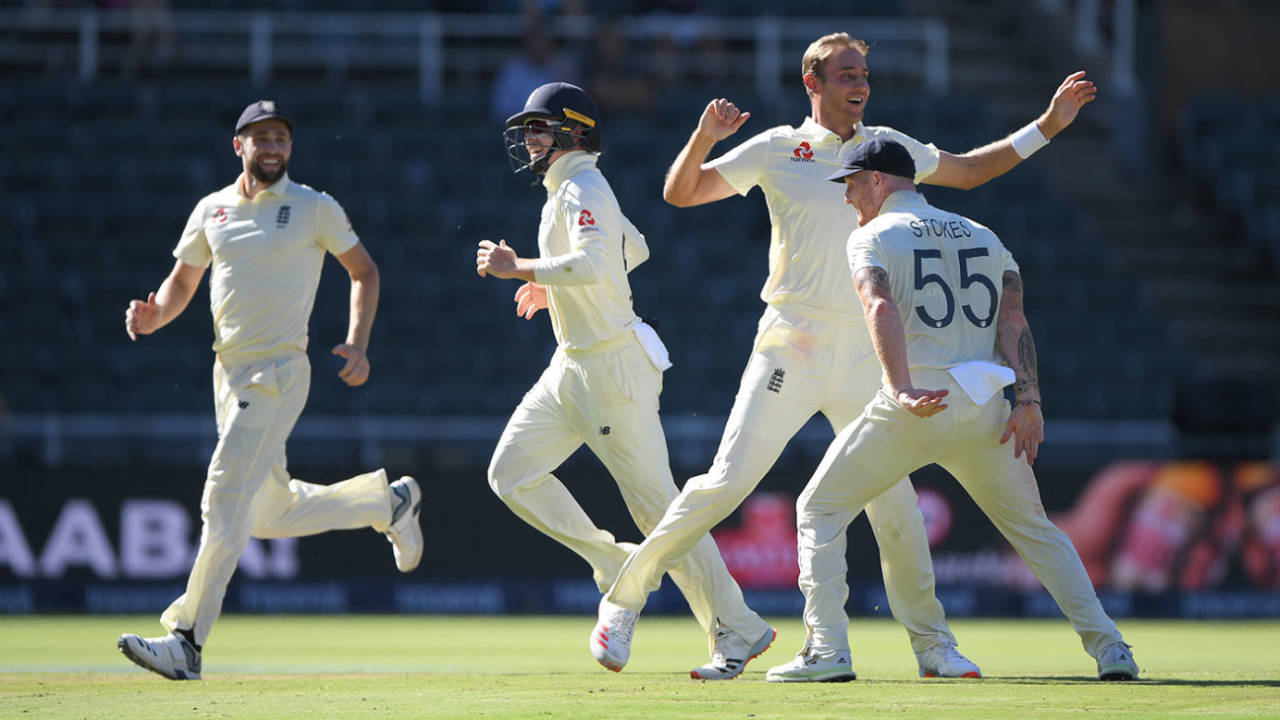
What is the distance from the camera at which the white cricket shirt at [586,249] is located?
7508mm

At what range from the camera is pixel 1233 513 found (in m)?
14.9

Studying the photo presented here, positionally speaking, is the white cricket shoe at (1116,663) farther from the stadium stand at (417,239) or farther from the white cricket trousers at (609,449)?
the stadium stand at (417,239)

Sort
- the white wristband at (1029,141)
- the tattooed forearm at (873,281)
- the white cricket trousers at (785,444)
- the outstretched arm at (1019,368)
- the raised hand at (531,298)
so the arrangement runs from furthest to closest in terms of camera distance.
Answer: the raised hand at (531,298)
the white wristband at (1029,141)
the white cricket trousers at (785,444)
the outstretched arm at (1019,368)
the tattooed forearm at (873,281)

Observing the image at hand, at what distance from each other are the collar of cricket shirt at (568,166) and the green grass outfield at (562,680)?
7.14ft

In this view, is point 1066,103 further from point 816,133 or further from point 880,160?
point 880,160

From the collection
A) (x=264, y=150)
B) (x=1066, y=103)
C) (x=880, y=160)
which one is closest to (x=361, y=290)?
(x=264, y=150)

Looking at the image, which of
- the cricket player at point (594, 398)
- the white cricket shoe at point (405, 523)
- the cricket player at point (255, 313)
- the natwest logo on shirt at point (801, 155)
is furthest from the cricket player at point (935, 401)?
the white cricket shoe at point (405, 523)

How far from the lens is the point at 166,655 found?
7887mm

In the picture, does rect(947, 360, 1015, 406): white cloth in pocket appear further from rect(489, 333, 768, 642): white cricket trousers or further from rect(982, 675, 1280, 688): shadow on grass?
rect(489, 333, 768, 642): white cricket trousers

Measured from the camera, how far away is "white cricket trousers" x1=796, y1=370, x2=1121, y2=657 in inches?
272

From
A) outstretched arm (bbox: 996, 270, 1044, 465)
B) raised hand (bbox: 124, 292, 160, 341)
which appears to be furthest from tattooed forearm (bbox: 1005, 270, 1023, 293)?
raised hand (bbox: 124, 292, 160, 341)

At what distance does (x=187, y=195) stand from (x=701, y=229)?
5.15m

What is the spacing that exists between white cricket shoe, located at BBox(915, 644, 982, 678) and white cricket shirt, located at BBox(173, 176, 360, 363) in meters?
3.28

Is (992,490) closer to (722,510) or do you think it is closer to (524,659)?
(722,510)
